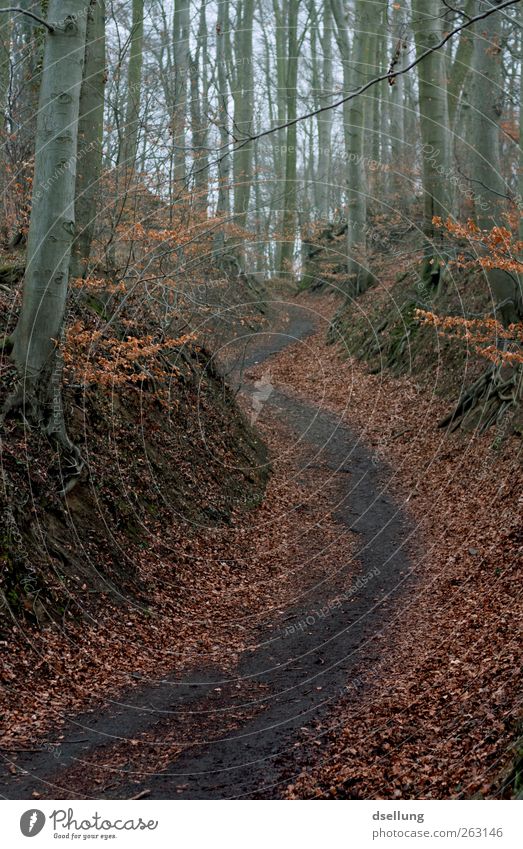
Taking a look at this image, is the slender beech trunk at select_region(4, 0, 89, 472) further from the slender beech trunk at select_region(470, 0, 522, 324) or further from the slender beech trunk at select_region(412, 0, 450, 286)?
the slender beech trunk at select_region(412, 0, 450, 286)

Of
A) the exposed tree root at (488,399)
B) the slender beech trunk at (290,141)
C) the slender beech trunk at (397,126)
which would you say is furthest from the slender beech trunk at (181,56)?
the exposed tree root at (488,399)

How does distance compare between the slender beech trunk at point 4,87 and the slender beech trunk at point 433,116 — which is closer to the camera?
the slender beech trunk at point 4,87

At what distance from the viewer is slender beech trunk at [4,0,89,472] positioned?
9188mm

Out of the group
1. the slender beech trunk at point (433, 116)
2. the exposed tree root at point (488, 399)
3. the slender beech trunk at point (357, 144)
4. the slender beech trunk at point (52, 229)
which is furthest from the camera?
the slender beech trunk at point (357, 144)

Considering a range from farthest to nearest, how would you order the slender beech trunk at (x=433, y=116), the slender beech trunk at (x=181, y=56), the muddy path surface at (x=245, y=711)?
1. the slender beech trunk at (x=181, y=56)
2. the slender beech trunk at (x=433, y=116)
3. the muddy path surface at (x=245, y=711)

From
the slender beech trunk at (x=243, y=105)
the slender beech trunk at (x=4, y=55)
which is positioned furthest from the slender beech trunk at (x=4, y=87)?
the slender beech trunk at (x=243, y=105)

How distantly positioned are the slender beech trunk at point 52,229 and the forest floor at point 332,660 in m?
3.22

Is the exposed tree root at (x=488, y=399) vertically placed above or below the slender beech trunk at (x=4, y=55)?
below

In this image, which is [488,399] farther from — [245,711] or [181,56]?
[181,56]

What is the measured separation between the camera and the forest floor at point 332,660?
234 inches

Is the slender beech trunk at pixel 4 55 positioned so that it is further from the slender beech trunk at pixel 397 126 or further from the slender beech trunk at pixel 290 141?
the slender beech trunk at pixel 290 141

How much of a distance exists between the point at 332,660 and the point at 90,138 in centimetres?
932

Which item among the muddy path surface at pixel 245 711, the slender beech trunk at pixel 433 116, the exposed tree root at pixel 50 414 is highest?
the slender beech trunk at pixel 433 116

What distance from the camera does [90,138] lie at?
1230 cm
